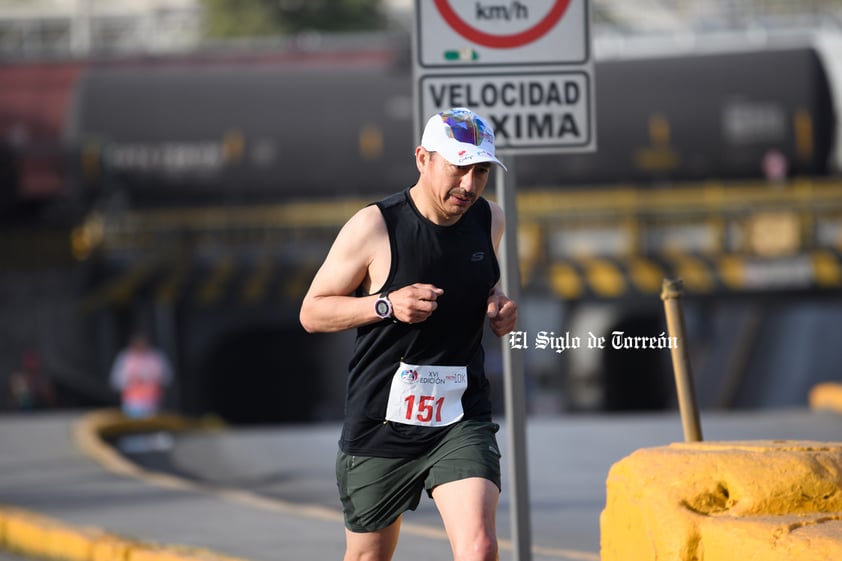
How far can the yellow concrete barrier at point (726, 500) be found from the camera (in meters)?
4.71

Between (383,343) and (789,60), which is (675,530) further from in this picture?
(789,60)

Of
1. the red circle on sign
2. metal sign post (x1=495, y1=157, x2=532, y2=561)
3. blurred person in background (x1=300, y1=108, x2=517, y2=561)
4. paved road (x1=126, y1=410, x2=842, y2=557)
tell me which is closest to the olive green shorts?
blurred person in background (x1=300, y1=108, x2=517, y2=561)

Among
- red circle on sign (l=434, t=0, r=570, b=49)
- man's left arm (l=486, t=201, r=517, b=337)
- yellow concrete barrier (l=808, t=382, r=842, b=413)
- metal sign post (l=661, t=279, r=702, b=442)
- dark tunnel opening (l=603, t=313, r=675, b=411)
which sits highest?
red circle on sign (l=434, t=0, r=570, b=49)

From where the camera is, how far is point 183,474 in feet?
53.1

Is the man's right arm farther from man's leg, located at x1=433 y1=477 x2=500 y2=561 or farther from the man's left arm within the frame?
man's leg, located at x1=433 y1=477 x2=500 y2=561

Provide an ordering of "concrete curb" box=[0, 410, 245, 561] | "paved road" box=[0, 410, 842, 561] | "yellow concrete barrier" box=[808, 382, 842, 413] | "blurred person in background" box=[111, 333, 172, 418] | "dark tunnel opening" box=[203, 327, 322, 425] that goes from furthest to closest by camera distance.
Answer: "dark tunnel opening" box=[203, 327, 322, 425], "blurred person in background" box=[111, 333, 172, 418], "yellow concrete barrier" box=[808, 382, 842, 413], "paved road" box=[0, 410, 842, 561], "concrete curb" box=[0, 410, 245, 561]

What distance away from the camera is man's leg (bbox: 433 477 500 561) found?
4.73m

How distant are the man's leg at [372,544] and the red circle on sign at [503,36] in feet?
6.52

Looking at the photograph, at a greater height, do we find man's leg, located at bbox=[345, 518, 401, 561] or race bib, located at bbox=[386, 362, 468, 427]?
race bib, located at bbox=[386, 362, 468, 427]

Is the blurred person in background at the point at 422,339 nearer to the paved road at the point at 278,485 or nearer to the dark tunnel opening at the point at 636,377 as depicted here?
the paved road at the point at 278,485

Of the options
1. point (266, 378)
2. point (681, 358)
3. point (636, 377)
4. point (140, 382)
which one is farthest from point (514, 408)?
point (266, 378)

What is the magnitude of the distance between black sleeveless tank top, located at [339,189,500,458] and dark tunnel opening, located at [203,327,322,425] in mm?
26863

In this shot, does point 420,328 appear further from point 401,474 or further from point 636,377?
point 636,377

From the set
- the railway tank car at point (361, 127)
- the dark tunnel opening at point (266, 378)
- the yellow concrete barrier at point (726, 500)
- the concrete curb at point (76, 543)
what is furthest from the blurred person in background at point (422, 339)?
the dark tunnel opening at point (266, 378)
